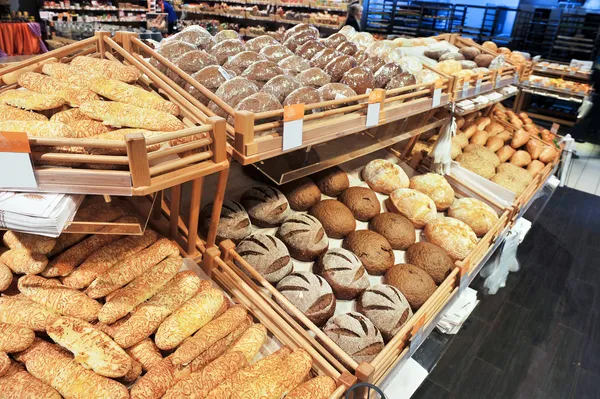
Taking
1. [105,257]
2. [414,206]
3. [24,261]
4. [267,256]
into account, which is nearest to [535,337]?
[414,206]

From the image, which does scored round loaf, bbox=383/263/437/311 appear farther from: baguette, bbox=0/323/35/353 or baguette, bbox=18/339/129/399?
baguette, bbox=0/323/35/353

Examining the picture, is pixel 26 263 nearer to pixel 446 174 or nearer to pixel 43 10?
pixel 446 174

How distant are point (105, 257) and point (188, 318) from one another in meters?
0.35

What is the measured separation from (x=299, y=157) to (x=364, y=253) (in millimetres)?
531

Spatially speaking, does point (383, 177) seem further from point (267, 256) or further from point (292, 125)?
point (292, 125)

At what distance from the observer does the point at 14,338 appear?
3.59ft

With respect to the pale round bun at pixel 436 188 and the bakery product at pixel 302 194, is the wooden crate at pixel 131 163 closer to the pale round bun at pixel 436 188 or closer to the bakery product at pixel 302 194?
the bakery product at pixel 302 194


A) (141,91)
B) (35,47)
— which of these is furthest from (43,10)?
(141,91)

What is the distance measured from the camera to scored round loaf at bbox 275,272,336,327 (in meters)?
1.52

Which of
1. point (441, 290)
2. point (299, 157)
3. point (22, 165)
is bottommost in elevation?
point (441, 290)

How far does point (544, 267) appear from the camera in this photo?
353cm

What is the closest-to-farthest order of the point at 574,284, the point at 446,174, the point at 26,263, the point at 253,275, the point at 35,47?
the point at 26,263 < the point at 253,275 < the point at 446,174 < the point at 574,284 < the point at 35,47

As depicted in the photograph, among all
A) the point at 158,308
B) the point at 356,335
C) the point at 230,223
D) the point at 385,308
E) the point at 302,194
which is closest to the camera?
the point at 158,308

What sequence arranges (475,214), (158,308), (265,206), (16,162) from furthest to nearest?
1. (475,214)
2. (265,206)
3. (158,308)
4. (16,162)
